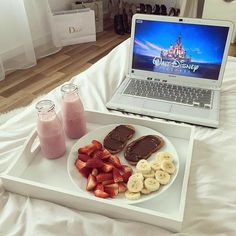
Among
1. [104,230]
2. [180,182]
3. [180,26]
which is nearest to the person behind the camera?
[104,230]

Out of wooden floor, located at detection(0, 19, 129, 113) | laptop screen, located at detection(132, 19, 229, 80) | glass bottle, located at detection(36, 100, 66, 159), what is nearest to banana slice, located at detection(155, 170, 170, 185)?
glass bottle, located at detection(36, 100, 66, 159)

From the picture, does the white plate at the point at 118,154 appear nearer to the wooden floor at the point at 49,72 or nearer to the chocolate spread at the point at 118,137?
the chocolate spread at the point at 118,137

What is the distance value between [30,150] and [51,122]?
115 millimetres

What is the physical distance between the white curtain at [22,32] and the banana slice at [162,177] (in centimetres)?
193

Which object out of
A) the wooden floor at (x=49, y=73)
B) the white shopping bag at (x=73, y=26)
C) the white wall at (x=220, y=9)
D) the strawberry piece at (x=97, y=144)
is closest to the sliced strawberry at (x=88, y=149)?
the strawberry piece at (x=97, y=144)

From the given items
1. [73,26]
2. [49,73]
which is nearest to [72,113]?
A: [49,73]

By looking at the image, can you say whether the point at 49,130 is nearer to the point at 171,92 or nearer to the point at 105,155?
the point at 105,155

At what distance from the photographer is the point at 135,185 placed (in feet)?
2.20

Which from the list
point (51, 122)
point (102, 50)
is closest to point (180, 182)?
point (51, 122)

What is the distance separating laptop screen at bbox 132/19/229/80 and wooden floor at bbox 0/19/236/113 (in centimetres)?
124

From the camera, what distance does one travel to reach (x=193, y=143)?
0.83 m

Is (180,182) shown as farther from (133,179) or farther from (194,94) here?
(194,94)

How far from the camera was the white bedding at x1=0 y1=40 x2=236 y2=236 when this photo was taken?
0.61 metres

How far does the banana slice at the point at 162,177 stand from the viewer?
2.22 ft
